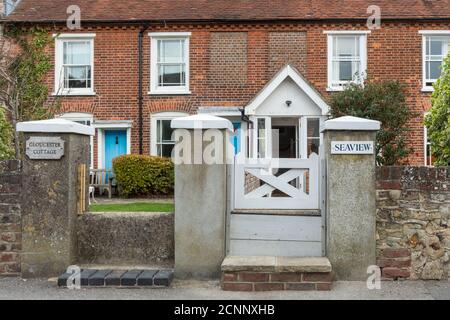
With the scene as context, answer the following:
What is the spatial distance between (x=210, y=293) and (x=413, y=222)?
2.83 meters

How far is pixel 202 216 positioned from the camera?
23.0ft

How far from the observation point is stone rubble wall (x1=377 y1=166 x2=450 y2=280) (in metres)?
6.92

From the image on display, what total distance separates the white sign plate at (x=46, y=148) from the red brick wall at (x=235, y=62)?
1183cm

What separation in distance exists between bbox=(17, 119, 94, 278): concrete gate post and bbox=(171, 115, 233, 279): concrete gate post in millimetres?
1490

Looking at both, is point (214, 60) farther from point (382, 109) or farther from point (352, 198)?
point (352, 198)

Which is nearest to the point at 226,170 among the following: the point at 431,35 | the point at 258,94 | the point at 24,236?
the point at 24,236

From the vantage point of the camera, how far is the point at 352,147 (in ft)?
22.7

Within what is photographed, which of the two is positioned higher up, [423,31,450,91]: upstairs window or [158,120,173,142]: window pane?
[423,31,450,91]: upstairs window

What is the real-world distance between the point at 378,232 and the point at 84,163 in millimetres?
4202

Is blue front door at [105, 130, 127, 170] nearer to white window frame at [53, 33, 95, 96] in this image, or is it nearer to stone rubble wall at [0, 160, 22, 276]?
white window frame at [53, 33, 95, 96]

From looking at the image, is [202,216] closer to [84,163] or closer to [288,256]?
[288,256]

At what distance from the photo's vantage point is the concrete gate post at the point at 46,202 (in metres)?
7.05
